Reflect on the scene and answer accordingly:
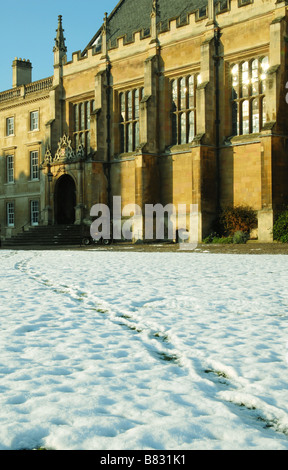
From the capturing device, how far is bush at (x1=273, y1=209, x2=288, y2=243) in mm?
21141

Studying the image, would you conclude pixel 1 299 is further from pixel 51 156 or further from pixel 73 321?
pixel 51 156

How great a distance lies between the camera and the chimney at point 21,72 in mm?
40781

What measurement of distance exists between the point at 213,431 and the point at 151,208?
2532cm

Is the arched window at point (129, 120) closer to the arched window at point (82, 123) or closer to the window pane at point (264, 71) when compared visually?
the arched window at point (82, 123)

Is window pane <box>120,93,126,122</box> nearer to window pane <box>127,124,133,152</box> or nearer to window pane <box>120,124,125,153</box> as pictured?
window pane <box>120,124,125,153</box>

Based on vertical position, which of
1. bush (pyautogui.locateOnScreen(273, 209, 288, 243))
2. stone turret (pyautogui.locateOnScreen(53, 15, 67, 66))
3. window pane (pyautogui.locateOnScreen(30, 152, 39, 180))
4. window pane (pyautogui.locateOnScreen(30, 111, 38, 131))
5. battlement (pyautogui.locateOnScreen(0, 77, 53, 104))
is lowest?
bush (pyautogui.locateOnScreen(273, 209, 288, 243))

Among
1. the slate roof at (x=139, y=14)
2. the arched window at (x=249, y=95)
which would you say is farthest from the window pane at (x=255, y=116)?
the slate roof at (x=139, y=14)

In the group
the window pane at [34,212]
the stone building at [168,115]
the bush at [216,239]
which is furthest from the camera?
the window pane at [34,212]

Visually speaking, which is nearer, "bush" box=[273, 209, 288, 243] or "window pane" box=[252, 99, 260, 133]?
"bush" box=[273, 209, 288, 243]

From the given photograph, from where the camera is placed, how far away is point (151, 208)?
28.0m

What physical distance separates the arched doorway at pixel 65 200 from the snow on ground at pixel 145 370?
25474mm

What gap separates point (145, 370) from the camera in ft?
12.9

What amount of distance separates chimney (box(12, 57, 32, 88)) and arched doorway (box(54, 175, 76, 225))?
38.4ft

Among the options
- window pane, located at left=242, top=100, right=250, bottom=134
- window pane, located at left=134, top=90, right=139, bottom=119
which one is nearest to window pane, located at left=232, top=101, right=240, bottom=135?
window pane, located at left=242, top=100, right=250, bottom=134
